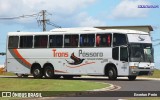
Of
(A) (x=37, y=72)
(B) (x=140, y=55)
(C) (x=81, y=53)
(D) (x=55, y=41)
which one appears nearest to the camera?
(B) (x=140, y=55)

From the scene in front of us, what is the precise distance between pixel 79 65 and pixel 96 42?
2378 millimetres

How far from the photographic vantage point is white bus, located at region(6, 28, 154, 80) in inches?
1369

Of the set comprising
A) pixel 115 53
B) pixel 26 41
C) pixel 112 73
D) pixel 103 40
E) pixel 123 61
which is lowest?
pixel 112 73

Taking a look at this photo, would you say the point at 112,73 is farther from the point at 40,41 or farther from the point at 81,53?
the point at 40,41

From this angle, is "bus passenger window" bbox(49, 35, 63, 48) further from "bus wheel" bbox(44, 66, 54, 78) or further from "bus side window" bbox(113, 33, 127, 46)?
"bus side window" bbox(113, 33, 127, 46)

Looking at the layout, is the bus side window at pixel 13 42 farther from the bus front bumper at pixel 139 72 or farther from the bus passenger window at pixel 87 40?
the bus front bumper at pixel 139 72

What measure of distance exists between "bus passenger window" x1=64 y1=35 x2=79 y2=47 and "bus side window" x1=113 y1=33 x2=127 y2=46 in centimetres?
319

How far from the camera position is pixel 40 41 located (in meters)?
38.8

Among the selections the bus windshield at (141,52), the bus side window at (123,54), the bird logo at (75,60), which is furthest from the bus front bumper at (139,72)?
the bird logo at (75,60)

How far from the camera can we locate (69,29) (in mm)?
37844

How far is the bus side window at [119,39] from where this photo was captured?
3467 cm

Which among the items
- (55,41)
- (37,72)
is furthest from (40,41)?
(37,72)

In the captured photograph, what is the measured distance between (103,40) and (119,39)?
4.24 feet

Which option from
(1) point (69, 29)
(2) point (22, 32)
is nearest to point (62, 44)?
(1) point (69, 29)
